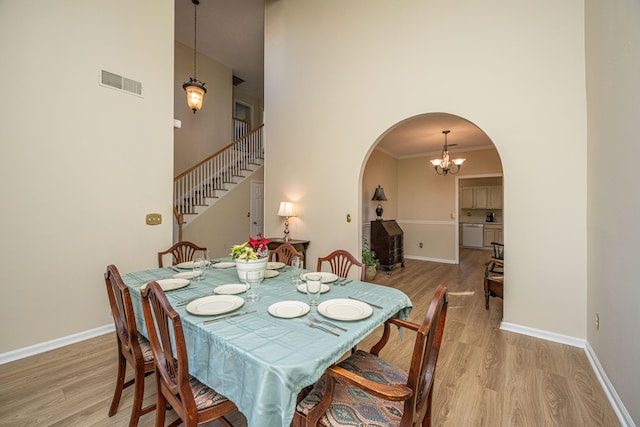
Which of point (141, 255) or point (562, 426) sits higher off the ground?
point (141, 255)

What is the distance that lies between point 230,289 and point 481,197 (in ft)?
30.1

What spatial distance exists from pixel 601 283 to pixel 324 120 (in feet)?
11.3

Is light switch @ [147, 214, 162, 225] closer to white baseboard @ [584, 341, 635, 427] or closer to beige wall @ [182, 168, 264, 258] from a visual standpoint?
beige wall @ [182, 168, 264, 258]

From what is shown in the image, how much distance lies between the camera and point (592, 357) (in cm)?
222

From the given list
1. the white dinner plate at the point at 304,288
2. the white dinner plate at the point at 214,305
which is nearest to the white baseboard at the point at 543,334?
the white dinner plate at the point at 304,288

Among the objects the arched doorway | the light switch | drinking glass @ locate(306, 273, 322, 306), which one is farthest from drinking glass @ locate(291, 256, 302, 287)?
the arched doorway

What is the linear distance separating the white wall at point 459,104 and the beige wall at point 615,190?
0.57 feet

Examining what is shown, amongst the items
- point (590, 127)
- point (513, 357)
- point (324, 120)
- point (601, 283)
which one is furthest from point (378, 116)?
point (513, 357)

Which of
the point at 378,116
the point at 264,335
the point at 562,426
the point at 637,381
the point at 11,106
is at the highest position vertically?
the point at 378,116

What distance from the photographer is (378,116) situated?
11.5 feet

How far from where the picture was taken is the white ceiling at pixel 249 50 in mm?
5020

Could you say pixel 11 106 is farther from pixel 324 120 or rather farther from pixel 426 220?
pixel 426 220

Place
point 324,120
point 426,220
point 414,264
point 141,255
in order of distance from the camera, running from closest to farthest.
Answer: point 141,255 → point 324,120 → point 414,264 → point 426,220

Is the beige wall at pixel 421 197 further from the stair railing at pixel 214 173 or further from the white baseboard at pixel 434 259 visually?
the stair railing at pixel 214 173
